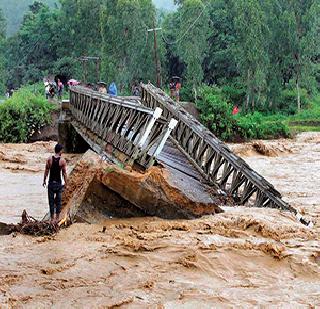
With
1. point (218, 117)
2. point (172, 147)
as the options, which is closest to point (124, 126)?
point (172, 147)

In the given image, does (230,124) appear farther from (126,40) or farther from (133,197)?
(133,197)

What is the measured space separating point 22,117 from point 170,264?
28.0 metres

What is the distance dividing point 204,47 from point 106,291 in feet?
140

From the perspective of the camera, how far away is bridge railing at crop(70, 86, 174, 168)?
11508mm

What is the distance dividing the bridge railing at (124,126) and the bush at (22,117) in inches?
487

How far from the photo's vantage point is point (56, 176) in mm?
9844

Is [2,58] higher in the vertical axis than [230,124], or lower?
higher

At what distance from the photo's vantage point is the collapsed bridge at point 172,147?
37.7 ft

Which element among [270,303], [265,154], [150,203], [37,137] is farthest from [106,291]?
[37,137]

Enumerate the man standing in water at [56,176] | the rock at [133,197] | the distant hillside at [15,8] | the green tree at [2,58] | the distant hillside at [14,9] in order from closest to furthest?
the rock at [133,197], the man standing in water at [56,176], the green tree at [2,58], the distant hillside at [14,9], the distant hillside at [15,8]

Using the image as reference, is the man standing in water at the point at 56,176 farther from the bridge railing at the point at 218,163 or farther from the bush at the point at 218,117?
the bush at the point at 218,117

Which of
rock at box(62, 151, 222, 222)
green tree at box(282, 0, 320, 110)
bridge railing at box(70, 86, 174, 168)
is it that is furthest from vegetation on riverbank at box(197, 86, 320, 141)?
rock at box(62, 151, 222, 222)

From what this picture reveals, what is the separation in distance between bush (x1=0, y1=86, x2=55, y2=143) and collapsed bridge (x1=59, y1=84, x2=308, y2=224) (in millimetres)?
16225

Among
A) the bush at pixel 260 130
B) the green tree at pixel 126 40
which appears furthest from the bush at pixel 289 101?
the bush at pixel 260 130
